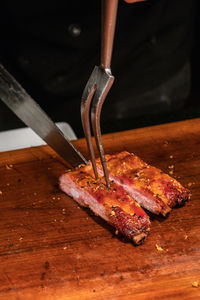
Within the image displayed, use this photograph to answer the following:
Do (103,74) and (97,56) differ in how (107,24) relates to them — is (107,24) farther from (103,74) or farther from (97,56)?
(97,56)

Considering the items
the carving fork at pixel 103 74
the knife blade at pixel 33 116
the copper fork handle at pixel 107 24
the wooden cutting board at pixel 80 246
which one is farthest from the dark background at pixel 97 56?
the copper fork handle at pixel 107 24

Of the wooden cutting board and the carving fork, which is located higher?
the carving fork

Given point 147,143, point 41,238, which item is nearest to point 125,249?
point 41,238

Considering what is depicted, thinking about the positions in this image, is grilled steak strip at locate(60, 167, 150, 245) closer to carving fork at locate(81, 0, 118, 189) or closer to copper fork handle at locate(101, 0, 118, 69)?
carving fork at locate(81, 0, 118, 189)

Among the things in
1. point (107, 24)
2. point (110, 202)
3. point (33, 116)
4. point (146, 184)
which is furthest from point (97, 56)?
point (107, 24)

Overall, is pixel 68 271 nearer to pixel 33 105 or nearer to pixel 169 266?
pixel 169 266

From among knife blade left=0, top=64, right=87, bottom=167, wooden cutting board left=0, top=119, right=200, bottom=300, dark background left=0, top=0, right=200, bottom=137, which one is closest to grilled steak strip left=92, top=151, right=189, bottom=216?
wooden cutting board left=0, top=119, right=200, bottom=300
